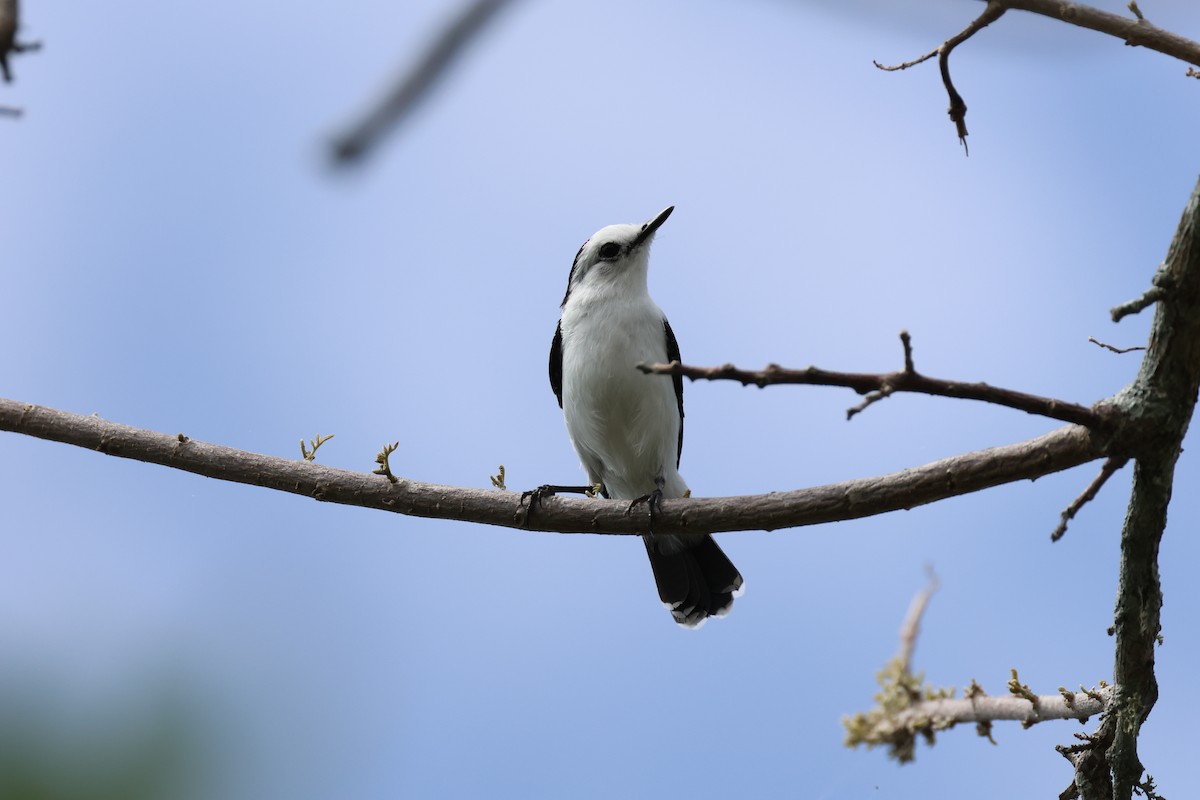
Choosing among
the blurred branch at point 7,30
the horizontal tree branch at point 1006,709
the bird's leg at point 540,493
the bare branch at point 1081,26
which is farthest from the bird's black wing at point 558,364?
the blurred branch at point 7,30

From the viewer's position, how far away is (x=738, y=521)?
169 inches

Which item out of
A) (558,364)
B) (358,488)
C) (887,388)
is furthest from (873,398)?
(558,364)

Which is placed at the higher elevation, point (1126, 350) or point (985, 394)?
point (1126, 350)

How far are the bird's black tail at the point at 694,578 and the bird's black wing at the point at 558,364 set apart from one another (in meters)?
0.83

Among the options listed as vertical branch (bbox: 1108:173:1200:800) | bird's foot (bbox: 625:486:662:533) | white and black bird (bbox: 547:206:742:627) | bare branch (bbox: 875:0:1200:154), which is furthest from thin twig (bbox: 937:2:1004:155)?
white and black bird (bbox: 547:206:742:627)

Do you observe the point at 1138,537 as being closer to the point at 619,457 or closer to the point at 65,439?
the point at 619,457

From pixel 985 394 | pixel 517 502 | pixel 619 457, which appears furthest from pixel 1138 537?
pixel 619 457

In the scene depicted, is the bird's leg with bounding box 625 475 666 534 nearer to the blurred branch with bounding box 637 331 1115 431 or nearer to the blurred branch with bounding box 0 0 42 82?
the blurred branch with bounding box 637 331 1115 431

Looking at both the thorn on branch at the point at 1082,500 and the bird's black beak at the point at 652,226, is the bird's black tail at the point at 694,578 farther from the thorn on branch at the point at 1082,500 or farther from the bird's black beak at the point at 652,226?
the thorn on branch at the point at 1082,500

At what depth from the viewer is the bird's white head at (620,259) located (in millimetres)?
7078

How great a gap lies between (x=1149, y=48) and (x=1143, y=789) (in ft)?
8.66

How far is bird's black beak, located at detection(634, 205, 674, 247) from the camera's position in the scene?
283 inches

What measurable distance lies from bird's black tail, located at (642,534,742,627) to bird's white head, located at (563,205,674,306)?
5.66 feet

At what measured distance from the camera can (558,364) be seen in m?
7.16
